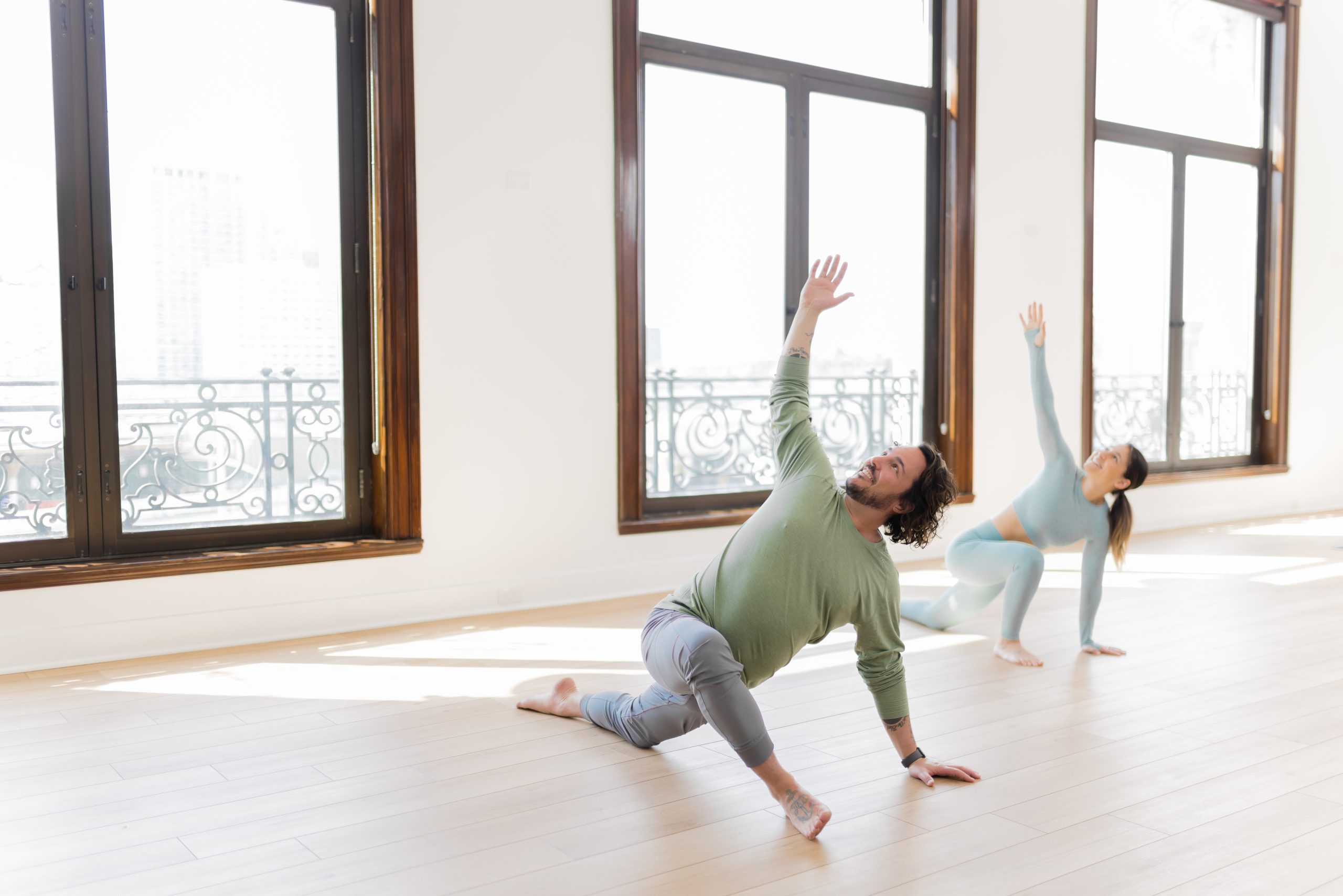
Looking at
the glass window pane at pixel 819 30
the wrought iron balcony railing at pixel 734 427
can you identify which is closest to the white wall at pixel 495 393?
the wrought iron balcony railing at pixel 734 427

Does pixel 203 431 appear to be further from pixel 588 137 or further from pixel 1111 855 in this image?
pixel 1111 855

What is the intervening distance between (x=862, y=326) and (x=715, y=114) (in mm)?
1333

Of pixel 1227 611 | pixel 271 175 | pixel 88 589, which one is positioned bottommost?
pixel 1227 611

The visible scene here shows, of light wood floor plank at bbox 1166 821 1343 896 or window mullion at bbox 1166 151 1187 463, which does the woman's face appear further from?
window mullion at bbox 1166 151 1187 463

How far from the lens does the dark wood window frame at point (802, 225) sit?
4.62 metres

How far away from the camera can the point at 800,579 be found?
225cm

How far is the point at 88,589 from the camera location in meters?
3.56

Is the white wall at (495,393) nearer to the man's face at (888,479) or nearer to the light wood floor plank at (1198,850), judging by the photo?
the man's face at (888,479)

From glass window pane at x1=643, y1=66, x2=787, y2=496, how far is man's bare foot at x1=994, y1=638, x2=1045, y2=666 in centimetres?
179

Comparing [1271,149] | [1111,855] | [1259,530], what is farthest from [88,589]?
[1271,149]

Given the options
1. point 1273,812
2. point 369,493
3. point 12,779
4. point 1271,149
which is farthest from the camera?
point 1271,149

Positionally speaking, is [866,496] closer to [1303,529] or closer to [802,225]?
[802,225]

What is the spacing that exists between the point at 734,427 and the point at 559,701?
2368mm

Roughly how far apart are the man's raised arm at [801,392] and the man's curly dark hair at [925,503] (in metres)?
0.18
